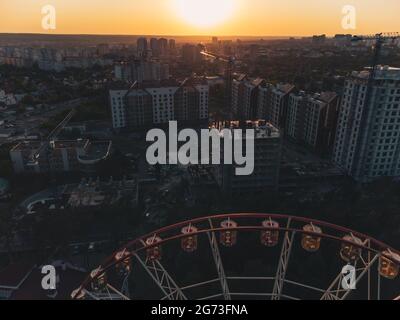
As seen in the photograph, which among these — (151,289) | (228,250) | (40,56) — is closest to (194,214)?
(228,250)

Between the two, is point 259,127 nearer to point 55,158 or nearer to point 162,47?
point 55,158

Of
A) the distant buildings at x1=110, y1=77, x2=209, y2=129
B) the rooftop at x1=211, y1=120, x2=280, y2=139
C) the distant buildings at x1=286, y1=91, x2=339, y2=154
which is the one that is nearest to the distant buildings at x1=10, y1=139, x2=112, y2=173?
the distant buildings at x1=110, y1=77, x2=209, y2=129

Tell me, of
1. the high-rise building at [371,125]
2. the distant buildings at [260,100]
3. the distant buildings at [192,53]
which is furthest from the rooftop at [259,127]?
the distant buildings at [192,53]

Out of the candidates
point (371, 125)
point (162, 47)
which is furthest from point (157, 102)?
point (162, 47)

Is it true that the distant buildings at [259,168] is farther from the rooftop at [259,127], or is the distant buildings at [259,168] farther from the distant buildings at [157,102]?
the distant buildings at [157,102]

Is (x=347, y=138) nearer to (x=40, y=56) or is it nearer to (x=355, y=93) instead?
(x=355, y=93)
